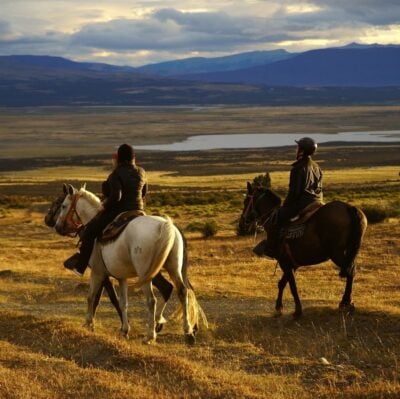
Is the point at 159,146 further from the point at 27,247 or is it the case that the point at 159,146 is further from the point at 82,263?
the point at 82,263

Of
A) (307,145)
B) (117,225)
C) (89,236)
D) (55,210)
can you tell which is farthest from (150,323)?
(307,145)

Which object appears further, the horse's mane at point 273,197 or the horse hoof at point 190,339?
the horse's mane at point 273,197

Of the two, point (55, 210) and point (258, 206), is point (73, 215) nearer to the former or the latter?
point (55, 210)

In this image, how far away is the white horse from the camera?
11461 millimetres

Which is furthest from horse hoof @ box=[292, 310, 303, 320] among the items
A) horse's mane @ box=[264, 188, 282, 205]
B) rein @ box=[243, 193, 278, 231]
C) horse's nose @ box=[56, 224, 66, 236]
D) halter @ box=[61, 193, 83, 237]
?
horse's nose @ box=[56, 224, 66, 236]

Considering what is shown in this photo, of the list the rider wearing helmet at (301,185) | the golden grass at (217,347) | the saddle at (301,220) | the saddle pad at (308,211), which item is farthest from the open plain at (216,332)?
the rider wearing helmet at (301,185)

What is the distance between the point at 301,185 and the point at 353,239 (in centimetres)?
121

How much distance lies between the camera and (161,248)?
1141 centimetres

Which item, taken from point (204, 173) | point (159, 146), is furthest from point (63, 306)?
point (159, 146)

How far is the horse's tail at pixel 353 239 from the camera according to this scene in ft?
42.0

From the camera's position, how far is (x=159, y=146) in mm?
127312

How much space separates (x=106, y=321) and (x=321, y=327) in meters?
3.93

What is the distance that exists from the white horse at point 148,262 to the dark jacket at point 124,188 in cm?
63

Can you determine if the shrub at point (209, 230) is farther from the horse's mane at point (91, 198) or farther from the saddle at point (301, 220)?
the horse's mane at point (91, 198)
